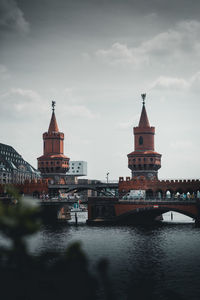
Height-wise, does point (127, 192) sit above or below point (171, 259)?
above

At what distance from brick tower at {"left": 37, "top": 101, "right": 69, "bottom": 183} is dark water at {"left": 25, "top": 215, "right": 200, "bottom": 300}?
179ft

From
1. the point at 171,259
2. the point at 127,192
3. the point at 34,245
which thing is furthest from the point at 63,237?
the point at 127,192

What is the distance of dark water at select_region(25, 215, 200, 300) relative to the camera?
125ft

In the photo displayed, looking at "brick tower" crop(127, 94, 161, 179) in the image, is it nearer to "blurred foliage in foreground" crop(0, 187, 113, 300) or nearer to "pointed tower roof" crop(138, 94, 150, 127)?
"pointed tower roof" crop(138, 94, 150, 127)

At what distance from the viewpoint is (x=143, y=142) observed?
132 meters

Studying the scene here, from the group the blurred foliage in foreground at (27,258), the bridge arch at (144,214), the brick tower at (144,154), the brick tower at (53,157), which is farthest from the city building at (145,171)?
the blurred foliage in foreground at (27,258)

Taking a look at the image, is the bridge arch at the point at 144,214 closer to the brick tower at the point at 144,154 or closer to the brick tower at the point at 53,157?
the brick tower at the point at 144,154

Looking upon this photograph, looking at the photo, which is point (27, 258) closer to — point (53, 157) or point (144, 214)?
point (144, 214)

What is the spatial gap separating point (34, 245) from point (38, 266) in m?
54.9

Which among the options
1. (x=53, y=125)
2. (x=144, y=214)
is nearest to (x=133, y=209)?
(x=144, y=214)

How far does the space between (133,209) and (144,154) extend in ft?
100

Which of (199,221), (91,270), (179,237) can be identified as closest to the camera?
(91,270)

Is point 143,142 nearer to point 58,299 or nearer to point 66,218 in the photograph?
point 66,218

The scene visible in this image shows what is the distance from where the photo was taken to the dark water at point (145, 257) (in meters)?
38.2
